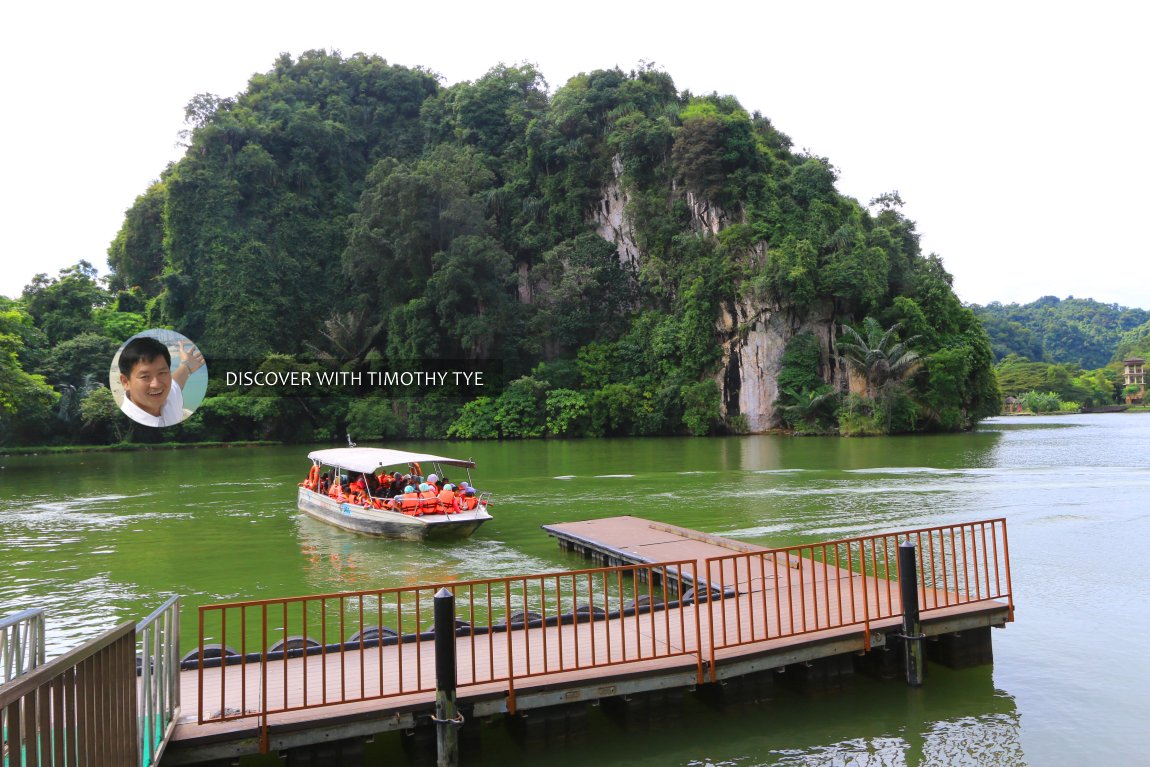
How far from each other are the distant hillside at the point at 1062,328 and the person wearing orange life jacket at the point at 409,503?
3610 inches

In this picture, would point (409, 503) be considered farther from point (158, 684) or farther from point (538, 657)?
point (158, 684)

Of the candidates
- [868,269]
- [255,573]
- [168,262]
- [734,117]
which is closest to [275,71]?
[168,262]

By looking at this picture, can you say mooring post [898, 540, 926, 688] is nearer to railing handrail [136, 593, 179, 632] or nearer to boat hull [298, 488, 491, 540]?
railing handrail [136, 593, 179, 632]

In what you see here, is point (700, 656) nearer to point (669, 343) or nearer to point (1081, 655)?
point (1081, 655)

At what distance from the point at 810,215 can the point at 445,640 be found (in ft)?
140

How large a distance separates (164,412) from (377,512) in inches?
1422

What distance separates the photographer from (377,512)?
16.6 m

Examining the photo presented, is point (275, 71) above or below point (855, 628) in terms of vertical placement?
above

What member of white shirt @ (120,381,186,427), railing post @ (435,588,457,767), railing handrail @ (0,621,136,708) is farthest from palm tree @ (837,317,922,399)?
railing handrail @ (0,621,136,708)

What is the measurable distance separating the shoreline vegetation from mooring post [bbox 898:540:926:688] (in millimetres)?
36256

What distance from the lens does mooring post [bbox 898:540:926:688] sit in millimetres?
7148

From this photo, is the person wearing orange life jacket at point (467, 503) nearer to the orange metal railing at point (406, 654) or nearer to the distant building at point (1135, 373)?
the orange metal railing at point (406, 654)

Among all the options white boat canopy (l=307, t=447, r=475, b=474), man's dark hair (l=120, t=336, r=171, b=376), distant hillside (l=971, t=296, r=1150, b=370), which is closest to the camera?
white boat canopy (l=307, t=447, r=475, b=474)

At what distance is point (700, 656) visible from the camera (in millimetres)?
6547
